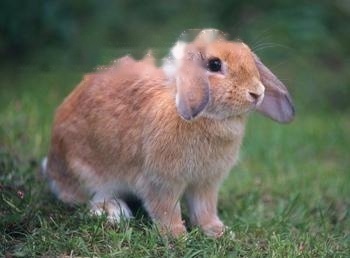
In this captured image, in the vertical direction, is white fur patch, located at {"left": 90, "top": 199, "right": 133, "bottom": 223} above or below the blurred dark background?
above

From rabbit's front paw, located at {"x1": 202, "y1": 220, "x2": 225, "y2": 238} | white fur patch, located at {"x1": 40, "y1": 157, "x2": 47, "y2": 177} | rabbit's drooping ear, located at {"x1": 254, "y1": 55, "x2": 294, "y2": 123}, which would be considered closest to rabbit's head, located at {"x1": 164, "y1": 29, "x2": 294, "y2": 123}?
rabbit's drooping ear, located at {"x1": 254, "y1": 55, "x2": 294, "y2": 123}

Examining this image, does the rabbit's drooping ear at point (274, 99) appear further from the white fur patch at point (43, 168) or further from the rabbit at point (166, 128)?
the white fur patch at point (43, 168)

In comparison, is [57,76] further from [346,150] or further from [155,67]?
[155,67]

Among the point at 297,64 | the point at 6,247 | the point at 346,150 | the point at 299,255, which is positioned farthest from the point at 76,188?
the point at 297,64

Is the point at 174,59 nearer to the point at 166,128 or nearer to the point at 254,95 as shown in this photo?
the point at 166,128

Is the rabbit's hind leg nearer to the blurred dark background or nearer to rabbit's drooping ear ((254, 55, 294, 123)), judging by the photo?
rabbit's drooping ear ((254, 55, 294, 123))

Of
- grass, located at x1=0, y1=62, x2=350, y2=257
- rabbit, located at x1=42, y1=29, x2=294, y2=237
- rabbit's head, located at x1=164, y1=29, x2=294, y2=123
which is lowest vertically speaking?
grass, located at x1=0, y1=62, x2=350, y2=257
